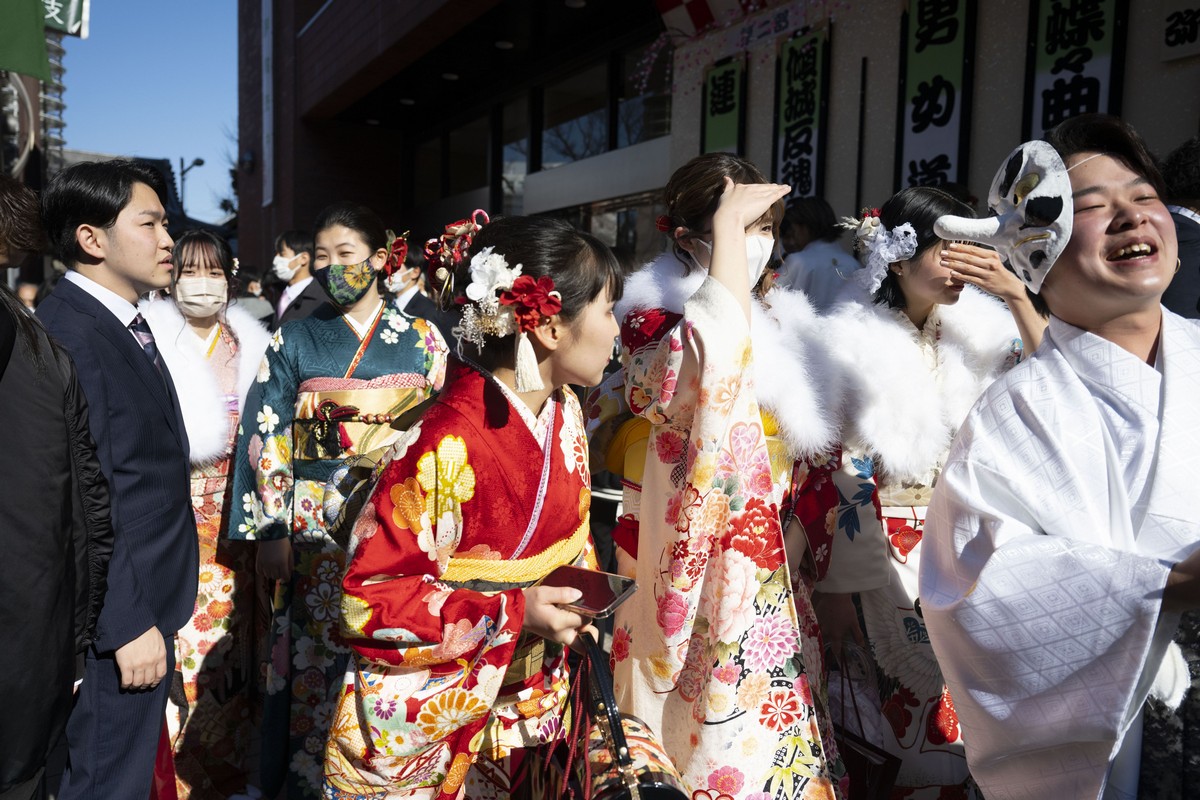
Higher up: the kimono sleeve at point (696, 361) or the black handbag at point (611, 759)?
the kimono sleeve at point (696, 361)

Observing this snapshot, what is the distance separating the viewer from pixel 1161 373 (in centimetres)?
138

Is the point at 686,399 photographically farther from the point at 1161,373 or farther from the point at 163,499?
the point at 163,499

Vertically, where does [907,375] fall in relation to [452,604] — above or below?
above

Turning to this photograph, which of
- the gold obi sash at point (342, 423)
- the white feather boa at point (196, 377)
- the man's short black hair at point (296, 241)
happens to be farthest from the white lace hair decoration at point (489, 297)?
the man's short black hair at point (296, 241)

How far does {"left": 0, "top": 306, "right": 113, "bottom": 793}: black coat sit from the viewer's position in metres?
1.47

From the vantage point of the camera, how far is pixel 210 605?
3070 millimetres

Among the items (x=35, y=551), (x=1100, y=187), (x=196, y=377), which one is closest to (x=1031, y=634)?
(x=1100, y=187)

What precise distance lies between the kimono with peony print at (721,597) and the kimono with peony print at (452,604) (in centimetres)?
32

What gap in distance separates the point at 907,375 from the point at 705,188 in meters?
0.76

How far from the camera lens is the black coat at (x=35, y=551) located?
1472 mm

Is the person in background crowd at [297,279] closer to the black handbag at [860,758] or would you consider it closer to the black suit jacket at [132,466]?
the black suit jacket at [132,466]

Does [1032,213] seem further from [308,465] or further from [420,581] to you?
[308,465]

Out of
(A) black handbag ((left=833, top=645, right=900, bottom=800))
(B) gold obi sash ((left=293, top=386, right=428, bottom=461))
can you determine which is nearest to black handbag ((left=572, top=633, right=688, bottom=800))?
(A) black handbag ((left=833, top=645, right=900, bottom=800))

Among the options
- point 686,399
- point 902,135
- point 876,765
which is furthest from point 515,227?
point 902,135
